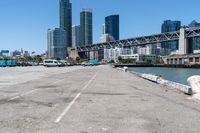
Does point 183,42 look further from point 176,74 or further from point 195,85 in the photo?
point 195,85

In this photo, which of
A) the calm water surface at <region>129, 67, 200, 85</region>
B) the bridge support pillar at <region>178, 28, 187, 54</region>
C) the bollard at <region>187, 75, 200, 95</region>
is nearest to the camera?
the bollard at <region>187, 75, 200, 95</region>

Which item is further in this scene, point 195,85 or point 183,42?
point 183,42

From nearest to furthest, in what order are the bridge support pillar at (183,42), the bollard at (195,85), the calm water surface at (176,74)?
1. the bollard at (195,85)
2. the calm water surface at (176,74)
3. the bridge support pillar at (183,42)

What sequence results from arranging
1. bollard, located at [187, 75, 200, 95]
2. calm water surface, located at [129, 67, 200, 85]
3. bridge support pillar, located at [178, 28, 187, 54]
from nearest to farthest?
bollard, located at [187, 75, 200, 95], calm water surface, located at [129, 67, 200, 85], bridge support pillar, located at [178, 28, 187, 54]

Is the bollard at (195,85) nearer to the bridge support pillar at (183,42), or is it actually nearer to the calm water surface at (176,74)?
the calm water surface at (176,74)

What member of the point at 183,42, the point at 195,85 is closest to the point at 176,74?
the point at 195,85

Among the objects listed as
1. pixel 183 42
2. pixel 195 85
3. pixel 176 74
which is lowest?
pixel 176 74

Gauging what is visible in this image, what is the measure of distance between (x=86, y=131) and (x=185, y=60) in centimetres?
19206

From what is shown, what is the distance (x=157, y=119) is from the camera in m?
11.1

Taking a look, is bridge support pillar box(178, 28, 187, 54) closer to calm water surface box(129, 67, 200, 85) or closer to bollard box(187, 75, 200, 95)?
calm water surface box(129, 67, 200, 85)

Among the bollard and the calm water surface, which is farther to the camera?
the calm water surface

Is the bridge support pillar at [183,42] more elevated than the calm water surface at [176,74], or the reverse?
the bridge support pillar at [183,42]

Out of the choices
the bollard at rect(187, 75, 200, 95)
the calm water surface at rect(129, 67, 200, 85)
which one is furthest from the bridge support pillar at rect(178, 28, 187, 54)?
the bollard at rect(187, 75, 200, 95)

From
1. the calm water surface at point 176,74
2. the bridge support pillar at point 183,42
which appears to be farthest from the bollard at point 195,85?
the bridge support pillar at point 183,42
